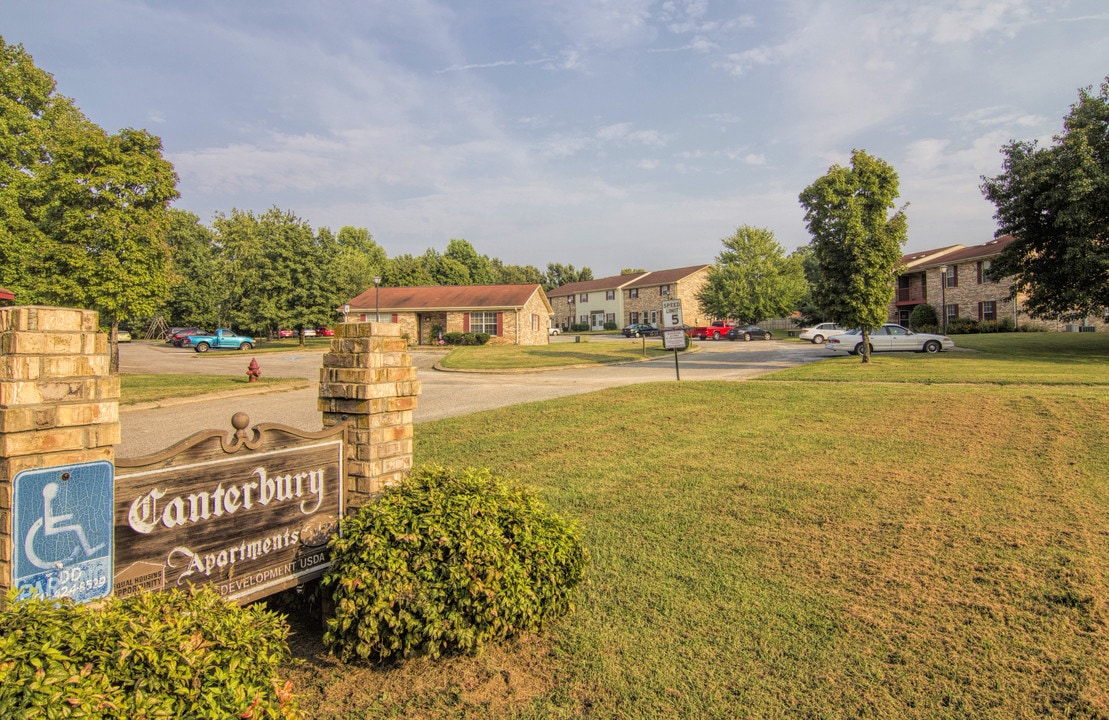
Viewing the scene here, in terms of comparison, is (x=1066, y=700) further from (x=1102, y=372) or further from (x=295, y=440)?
(x=1102, y=372)

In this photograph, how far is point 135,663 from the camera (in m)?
2.21

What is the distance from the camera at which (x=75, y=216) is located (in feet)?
70.6

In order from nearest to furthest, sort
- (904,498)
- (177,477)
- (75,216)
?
(177,477) → (904,498) → (75,216)

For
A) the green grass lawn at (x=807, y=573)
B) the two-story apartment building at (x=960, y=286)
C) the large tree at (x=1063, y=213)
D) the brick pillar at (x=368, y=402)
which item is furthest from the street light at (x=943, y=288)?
the brick pillar at (x=368, y=402)

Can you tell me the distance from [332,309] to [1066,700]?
49.0 m

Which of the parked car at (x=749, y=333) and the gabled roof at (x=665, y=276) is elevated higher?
the gabled roof at (x=665, y=276)

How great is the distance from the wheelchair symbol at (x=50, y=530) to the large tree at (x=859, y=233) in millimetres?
21755

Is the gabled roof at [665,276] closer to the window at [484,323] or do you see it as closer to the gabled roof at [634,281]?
the gabled roof at [634,281]

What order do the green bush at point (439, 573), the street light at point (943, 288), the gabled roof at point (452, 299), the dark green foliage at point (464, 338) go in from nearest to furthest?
the green bush at point (439, 573) < the dark green foliage at point (464, 338) < the street light at point (943, 288) < the gabled roof at point (452, 299)

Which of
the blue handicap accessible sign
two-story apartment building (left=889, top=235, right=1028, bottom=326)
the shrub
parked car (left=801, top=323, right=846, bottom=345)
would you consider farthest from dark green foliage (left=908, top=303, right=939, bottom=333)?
the blue handicap accessible sign

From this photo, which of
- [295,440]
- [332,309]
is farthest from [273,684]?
[332,309]

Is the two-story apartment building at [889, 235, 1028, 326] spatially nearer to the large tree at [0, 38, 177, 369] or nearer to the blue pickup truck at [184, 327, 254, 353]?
the large tree at [0, 38, 177, 369]

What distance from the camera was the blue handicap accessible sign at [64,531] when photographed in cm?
251

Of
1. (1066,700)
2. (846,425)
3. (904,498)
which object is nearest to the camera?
(1066,700)
